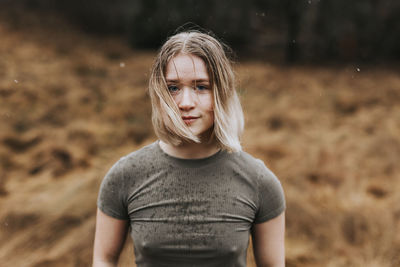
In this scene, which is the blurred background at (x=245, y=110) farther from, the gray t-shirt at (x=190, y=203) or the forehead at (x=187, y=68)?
the forehead at (x=187, y=68)

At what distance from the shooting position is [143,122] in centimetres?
339

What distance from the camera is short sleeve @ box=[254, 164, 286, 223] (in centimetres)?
92

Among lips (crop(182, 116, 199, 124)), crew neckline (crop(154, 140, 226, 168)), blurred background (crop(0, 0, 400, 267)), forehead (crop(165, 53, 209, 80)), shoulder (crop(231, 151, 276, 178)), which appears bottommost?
blurred background (crop(0, 0, 400, 267))

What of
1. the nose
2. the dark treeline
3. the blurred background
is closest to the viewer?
the nose

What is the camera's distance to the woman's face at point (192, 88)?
88 centimetres

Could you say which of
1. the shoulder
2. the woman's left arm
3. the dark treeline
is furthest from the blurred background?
the shoulder

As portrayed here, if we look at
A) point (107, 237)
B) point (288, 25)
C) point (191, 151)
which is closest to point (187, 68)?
point (191, 151)

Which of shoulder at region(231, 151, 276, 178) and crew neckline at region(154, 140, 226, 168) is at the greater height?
crew neckline at region(154, 140, 226, 168)

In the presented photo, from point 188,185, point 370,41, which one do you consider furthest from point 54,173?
point 370,41

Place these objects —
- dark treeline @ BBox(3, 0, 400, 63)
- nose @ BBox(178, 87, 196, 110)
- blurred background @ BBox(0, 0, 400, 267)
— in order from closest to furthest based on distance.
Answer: nose @ BBox(178, 87, 196, 110), blurred background @ BBox(0, 0, 400, 267), dark treeline @ BBox(3, 0, 400, 63)

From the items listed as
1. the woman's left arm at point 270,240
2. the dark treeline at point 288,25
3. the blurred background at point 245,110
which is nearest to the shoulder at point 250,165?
the woman's left arm at point 270,240

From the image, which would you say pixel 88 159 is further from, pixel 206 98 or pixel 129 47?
pixel 206 98

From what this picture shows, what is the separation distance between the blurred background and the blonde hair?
1.43 meters

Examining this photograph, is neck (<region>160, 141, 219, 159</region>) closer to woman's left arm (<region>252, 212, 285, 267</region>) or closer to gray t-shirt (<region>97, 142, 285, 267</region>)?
gray t-shirt (<region>97, 142, 285, 267</region>)
